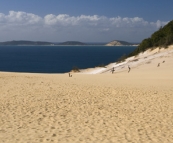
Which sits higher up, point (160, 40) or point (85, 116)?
point (160, 40)

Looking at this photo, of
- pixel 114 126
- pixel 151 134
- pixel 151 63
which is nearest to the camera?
pixel 151 134

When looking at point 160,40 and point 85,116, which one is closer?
point 85,116

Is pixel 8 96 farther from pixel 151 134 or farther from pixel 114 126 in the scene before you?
pixel 151 134

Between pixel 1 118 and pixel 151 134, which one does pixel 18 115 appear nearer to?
pixel 1 118

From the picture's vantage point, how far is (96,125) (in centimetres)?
966

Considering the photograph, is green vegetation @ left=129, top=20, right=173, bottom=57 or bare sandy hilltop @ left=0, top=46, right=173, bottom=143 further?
green vegetation @ left=129, top=20, right=173, bottom=57

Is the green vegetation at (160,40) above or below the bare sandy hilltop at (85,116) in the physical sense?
above

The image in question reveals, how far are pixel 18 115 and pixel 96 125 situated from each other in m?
3.53

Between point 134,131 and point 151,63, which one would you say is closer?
point 134,131

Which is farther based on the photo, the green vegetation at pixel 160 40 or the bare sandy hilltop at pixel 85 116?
the green vegetation at pixel 160 40

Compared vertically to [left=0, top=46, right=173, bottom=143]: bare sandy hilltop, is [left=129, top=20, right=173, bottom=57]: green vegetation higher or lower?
higher

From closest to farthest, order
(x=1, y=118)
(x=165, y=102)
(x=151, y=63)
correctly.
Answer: (x=1, y=118)
(x=165, y=102)
(x=151, y=63)

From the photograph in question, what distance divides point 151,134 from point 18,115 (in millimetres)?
5612

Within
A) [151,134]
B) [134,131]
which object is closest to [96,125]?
[134,131]
